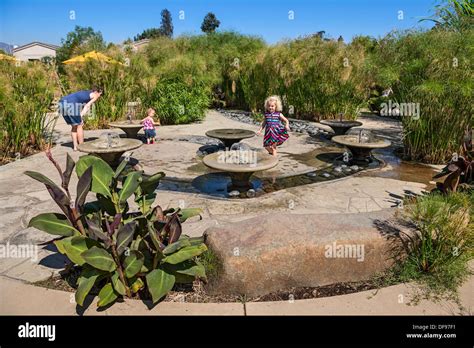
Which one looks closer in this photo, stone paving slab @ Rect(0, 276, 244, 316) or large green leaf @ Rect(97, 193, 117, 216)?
stone paving slab @ Rect(0, 276, 244, 316)

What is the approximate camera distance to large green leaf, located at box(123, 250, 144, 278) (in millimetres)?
2691

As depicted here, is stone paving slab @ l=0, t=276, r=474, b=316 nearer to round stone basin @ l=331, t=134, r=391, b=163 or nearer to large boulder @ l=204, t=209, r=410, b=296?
large boulder @ l=204, t=209, r=410, b=296

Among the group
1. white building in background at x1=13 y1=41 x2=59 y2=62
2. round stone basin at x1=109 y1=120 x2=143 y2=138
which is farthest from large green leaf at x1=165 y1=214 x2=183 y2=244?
white building in background at x1=13 y1=41 x2=59 y2=62

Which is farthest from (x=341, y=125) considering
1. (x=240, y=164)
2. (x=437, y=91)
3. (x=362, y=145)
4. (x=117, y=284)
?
(x=117, y=284)

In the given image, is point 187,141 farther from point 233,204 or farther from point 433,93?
point 433,93

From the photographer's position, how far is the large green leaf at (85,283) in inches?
100

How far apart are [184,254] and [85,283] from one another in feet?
2.43

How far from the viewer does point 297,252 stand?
2.99 meters

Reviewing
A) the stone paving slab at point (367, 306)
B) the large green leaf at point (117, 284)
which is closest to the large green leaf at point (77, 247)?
the large green leaf at point (117, 284)

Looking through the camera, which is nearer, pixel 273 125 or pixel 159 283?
pixel 159 283

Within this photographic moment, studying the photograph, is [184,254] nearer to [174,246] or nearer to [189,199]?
[174,246]

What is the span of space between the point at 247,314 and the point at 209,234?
78 cm

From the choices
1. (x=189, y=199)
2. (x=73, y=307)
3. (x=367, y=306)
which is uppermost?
(x=189, y=199)

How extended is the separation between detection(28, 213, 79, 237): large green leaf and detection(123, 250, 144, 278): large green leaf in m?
0.54
